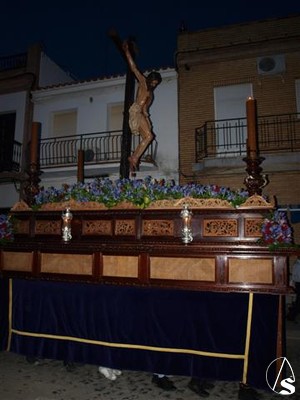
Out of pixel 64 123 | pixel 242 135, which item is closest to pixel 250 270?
pixel 242 135

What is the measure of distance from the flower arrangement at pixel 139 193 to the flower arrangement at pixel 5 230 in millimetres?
472

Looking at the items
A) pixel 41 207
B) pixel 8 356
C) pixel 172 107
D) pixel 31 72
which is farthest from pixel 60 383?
pixel 31 72

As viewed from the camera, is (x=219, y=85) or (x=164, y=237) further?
(x=219, y=85)

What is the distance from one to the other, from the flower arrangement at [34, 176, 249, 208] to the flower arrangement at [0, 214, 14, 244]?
0.47 m

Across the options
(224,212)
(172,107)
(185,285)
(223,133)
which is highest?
(172,107)

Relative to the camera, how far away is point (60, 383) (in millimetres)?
3973

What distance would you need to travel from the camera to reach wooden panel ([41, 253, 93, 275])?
164 inches

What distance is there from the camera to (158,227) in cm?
411

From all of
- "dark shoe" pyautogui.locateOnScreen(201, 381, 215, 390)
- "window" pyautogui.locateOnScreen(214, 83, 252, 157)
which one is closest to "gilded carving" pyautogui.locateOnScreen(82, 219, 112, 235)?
"dark shoe" pyautogui.locateOnScreen(201, 381, 215, 390)

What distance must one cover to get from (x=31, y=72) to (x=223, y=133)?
8.56m

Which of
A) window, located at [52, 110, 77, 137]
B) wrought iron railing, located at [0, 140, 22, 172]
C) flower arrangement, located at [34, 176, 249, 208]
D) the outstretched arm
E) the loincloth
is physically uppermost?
window, located at [52, 110, 77, 137]

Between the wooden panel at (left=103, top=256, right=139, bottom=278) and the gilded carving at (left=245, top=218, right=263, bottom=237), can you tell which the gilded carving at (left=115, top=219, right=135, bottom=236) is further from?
the gilded carving at (left=245, top=218, right=263, bottom=237)

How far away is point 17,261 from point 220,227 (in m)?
2.75

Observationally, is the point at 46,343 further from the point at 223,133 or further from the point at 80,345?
the point at 223,133
